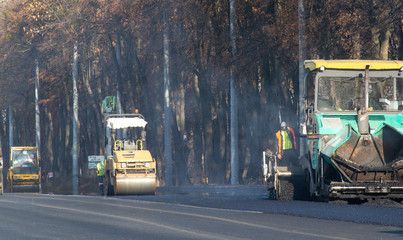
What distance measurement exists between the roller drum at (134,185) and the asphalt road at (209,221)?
950 cm

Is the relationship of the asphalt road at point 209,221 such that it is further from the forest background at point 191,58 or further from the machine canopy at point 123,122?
the forest background at point 191,58

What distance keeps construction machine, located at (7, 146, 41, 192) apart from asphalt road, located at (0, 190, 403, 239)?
103 feet

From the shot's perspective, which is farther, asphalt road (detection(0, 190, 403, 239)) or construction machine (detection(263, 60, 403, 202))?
construction machine (detection(263, 60, 403, 202))

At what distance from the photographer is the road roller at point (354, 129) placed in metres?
18.2

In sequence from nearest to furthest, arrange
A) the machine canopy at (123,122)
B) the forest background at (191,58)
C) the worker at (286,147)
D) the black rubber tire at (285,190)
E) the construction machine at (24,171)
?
the black rubber tire at (285,190), the worker at (286,147), the forest background at (191,58), the machine canopy at (123,122), the construction machine at (24,171)

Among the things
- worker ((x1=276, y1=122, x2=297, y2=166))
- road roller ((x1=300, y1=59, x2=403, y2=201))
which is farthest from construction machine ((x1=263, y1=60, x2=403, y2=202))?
worker ((x1=276, y1=122, x2=297, y2=166))

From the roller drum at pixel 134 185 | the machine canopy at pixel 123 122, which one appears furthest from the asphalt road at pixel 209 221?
the machine canopy at pixel 123 122

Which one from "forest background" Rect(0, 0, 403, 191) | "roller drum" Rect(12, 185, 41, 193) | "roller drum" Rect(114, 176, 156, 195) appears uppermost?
"forest background" Rect(0, 0, 403, 191)

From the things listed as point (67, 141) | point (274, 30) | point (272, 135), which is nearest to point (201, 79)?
point (272, 135)

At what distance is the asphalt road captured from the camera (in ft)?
42.9

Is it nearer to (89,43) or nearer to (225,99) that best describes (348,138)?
(225,99)

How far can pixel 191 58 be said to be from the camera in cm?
4103

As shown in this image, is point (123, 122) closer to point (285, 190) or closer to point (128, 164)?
point (128, 164)

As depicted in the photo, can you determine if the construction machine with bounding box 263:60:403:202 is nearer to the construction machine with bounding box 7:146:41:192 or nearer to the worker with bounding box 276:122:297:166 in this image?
the worker with bounding box 276:122:297:166
